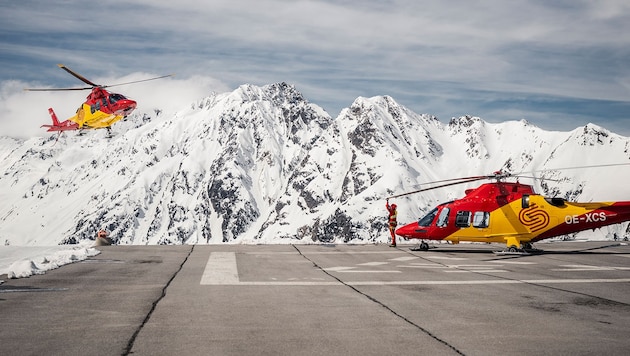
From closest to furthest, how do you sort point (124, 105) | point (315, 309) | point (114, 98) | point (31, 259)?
point (315, 309) < point (31, 259) < point (124, 105) < point (114, 98)

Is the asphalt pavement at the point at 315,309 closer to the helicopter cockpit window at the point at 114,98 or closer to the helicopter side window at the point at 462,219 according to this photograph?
the helicopter side window at the point at 462,219

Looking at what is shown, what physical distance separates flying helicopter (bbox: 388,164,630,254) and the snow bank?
1285cm

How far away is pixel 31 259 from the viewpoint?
1633 cm

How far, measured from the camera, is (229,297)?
11.1m

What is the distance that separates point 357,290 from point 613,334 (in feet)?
18.5

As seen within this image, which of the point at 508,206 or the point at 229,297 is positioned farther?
the point at 508,206

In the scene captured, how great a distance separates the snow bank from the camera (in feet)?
46.1

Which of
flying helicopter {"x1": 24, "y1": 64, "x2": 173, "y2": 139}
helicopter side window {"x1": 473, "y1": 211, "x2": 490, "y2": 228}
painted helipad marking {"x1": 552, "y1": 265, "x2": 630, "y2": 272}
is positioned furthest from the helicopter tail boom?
painted helipad marking {"x1": 552, "y1": 265, "x2": 630, "y2": 272}

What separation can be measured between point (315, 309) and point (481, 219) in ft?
49.2

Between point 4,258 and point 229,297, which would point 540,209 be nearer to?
point 229,297

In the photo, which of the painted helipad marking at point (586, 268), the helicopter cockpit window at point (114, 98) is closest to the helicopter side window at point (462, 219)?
the painted helipad marking at point (586, 268)

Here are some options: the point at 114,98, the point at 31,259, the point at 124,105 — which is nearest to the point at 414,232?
the point at 31,259

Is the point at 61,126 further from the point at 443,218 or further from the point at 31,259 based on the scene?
the point at 443,218

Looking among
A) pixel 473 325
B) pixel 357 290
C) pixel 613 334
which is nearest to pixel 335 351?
pixel 473 325
